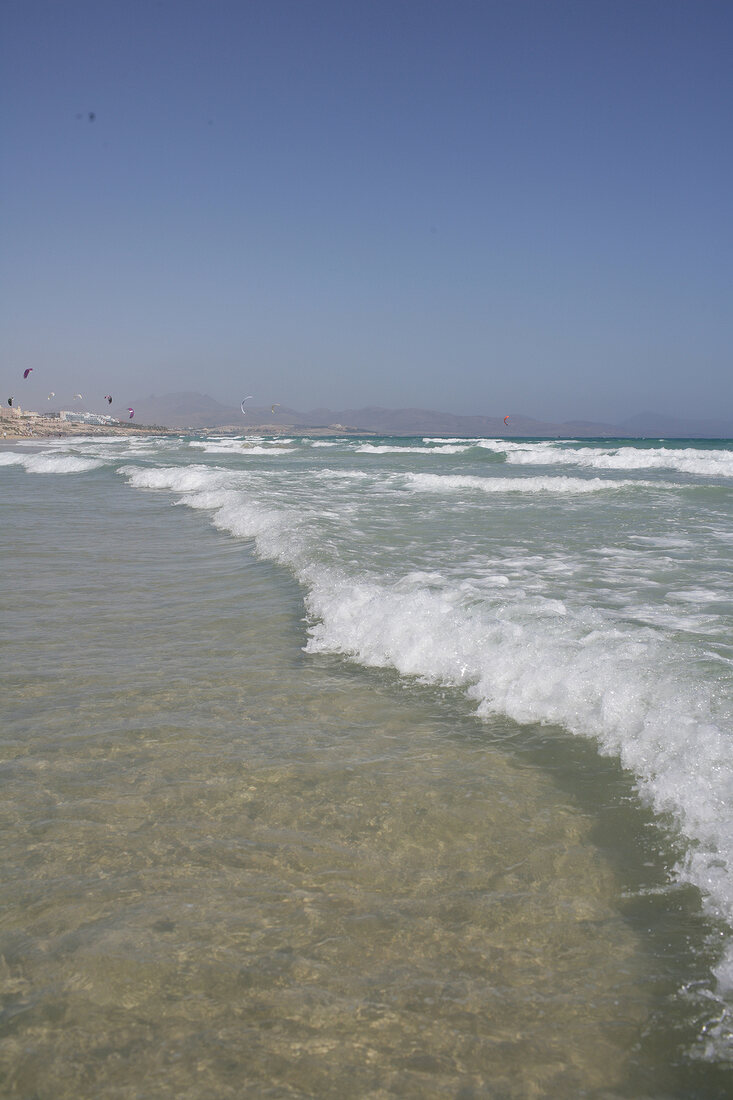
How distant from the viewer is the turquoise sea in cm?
166

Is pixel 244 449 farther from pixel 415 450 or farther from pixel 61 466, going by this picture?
pixel 61 466

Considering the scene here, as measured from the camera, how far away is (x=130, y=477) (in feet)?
69.4

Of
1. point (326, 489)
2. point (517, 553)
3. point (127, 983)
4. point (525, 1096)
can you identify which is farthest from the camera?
point (326, 489)

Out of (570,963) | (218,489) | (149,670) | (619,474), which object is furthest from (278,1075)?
(619,474)

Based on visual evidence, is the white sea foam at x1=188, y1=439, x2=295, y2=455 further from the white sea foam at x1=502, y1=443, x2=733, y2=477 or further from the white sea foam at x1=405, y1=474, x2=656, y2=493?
the white sea foam at x1=405, y1=474, x2=656, y2=493

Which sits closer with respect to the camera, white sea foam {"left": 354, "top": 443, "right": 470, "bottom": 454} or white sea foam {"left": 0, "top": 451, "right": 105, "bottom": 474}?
white sea foam {"left": 0, "top": 451, "right": 105, "bottom": 474}

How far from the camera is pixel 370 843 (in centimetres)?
251

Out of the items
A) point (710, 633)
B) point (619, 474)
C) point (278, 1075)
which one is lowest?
point (278, 1075)

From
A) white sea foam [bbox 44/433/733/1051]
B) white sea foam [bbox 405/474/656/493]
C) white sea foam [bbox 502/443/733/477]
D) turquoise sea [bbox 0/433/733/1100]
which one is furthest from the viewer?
white sea foam [bbox 502/443/733/477]

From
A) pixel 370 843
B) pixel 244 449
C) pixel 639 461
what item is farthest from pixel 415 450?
pixel 370 843

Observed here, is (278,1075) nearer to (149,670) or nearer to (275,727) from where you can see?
(275,727)

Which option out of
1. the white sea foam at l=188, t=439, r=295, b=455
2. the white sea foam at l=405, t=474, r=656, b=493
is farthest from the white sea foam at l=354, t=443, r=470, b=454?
the white sea foam at l=405, t=474, r=656, b=493

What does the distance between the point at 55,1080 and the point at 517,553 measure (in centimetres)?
673

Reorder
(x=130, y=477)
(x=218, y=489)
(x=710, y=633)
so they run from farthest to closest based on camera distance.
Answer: (x=130, y=477), (x=218, y=489), (x=710, y=633)
